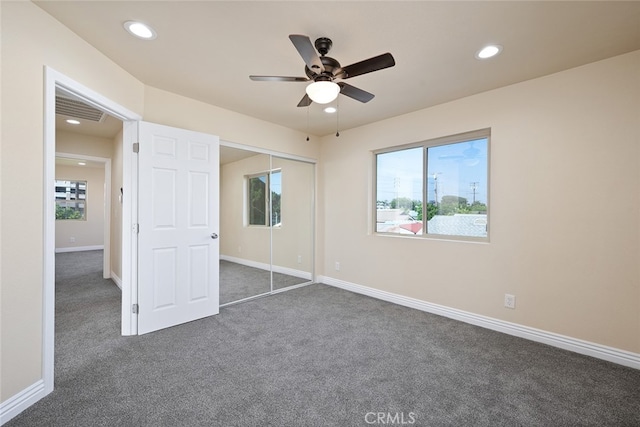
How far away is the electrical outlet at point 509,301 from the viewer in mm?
2838

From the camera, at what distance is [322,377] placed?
2.10 metres

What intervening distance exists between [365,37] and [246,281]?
12.1ft

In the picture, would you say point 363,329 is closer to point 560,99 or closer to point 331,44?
point 331,44

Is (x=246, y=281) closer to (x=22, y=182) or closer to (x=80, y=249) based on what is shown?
(x=22, y=182)

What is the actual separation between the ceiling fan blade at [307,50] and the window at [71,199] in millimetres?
9747

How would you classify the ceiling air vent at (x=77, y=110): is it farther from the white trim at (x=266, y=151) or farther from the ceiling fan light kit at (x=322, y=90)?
the ceiling fan light kit at (x=322, y=90)

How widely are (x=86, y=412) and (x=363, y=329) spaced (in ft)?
7.43

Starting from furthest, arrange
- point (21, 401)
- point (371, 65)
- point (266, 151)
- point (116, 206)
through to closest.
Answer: point (116, 206) → point (266, 151) → point (371, 65) → point (21, 401)

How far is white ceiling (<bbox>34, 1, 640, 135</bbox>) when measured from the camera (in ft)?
5.89

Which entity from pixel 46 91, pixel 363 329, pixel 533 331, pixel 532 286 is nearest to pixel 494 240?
pixel 532 286

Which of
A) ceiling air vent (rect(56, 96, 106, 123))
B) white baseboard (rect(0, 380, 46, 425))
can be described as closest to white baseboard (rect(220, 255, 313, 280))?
ceiling air vent (rect(56, 96, 106, 123))

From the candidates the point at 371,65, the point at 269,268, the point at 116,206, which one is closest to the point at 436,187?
the point at 371,65

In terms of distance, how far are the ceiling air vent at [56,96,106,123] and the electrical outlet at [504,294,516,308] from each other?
17.2 feet

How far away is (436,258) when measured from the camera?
3436 mm
